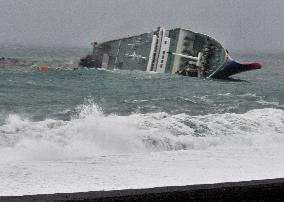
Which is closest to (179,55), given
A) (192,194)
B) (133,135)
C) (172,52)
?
(172,52)

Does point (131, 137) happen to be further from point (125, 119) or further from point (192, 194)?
point (192, 194)

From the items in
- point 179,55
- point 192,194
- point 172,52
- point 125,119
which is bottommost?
point 125,119

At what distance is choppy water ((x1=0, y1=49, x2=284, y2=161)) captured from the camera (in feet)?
36.4

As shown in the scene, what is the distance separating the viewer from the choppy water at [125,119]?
36.4 ft

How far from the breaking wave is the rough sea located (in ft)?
0.10

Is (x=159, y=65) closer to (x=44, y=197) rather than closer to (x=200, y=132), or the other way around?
(x=200, y=132)

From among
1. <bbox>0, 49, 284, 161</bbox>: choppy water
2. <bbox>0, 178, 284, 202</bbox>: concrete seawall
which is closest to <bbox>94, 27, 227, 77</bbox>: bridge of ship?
<bbox>0, 49, 284, 161</bbox>: choppy water

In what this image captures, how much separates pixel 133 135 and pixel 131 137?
8.4 inches

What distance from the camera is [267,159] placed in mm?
5031

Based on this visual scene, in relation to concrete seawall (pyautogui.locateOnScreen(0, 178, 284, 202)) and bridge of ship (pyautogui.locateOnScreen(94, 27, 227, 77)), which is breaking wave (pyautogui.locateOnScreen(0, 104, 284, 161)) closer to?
concrete seawall (pyautogui.locateOnScreen(0, 178, 284, 202))

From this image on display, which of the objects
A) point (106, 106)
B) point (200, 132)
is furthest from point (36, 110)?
point (200, 132)

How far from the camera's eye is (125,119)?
15.7 metres

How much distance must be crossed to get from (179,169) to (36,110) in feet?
52.7

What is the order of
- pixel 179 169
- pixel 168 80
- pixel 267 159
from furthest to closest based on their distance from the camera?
1. pixel 168 80
2. pixel 267 159
3. pixel 179 169
